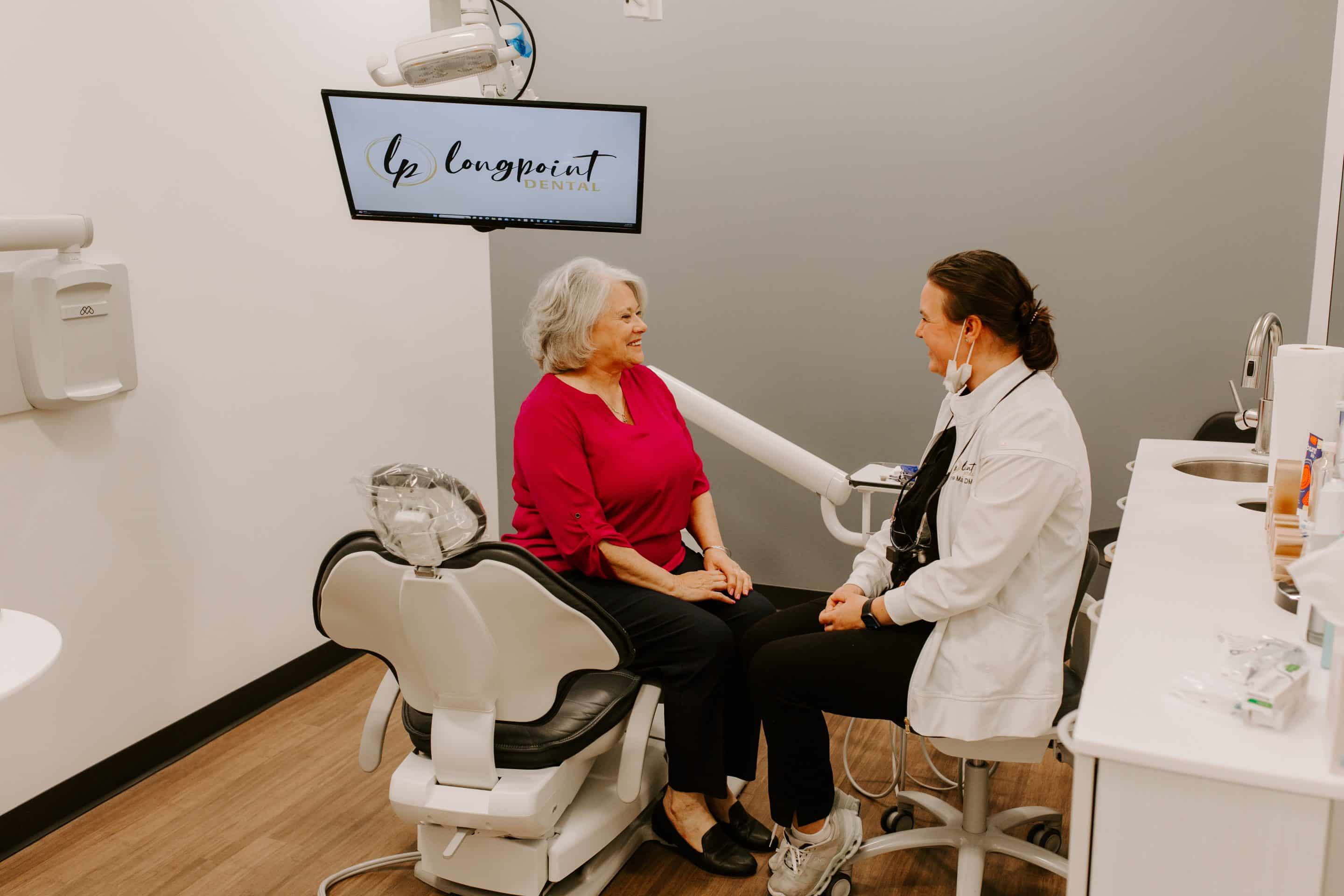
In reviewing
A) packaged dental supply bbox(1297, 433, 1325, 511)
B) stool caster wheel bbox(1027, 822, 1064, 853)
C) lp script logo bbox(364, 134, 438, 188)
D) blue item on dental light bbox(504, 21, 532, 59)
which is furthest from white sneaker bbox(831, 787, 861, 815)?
blue item on dental light bbox(504, 21, 532, 59)

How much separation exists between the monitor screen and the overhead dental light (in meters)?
0.07

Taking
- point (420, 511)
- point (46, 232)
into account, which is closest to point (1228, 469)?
point (420, 511)

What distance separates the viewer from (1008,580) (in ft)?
5.99

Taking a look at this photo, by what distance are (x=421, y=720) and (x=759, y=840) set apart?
79cm

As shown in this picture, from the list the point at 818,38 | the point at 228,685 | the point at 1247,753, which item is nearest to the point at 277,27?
the point at 818,38

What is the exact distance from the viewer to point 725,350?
11.8ft

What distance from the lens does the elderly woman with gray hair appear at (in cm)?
223

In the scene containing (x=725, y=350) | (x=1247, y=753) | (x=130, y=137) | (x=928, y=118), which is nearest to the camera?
(x=1247, y=753)

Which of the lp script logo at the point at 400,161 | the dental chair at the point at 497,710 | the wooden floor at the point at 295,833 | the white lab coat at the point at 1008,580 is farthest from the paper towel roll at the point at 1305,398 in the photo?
the lp script logo at the point at 400,161

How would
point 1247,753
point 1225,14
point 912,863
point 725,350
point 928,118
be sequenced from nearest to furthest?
point 1247,753
point 912,863
point 1225,14
point 928,118
point 725,350

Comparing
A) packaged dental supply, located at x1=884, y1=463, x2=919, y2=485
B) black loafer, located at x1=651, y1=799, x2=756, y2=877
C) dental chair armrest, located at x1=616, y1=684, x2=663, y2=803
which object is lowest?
black loafer, located at x1=651, y1=799, x2=756, y2=877

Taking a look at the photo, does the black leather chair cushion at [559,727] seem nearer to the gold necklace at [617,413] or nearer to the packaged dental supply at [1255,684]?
the gold necklace at [617,413]

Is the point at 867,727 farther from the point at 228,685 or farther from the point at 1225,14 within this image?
the point at 1225,14

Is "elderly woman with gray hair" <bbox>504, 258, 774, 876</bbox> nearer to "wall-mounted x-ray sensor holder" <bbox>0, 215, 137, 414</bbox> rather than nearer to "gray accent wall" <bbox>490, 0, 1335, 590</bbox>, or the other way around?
"wall-mounted x-ray sensor holder" <bbox>0, 215, 137, 414</bbox>
